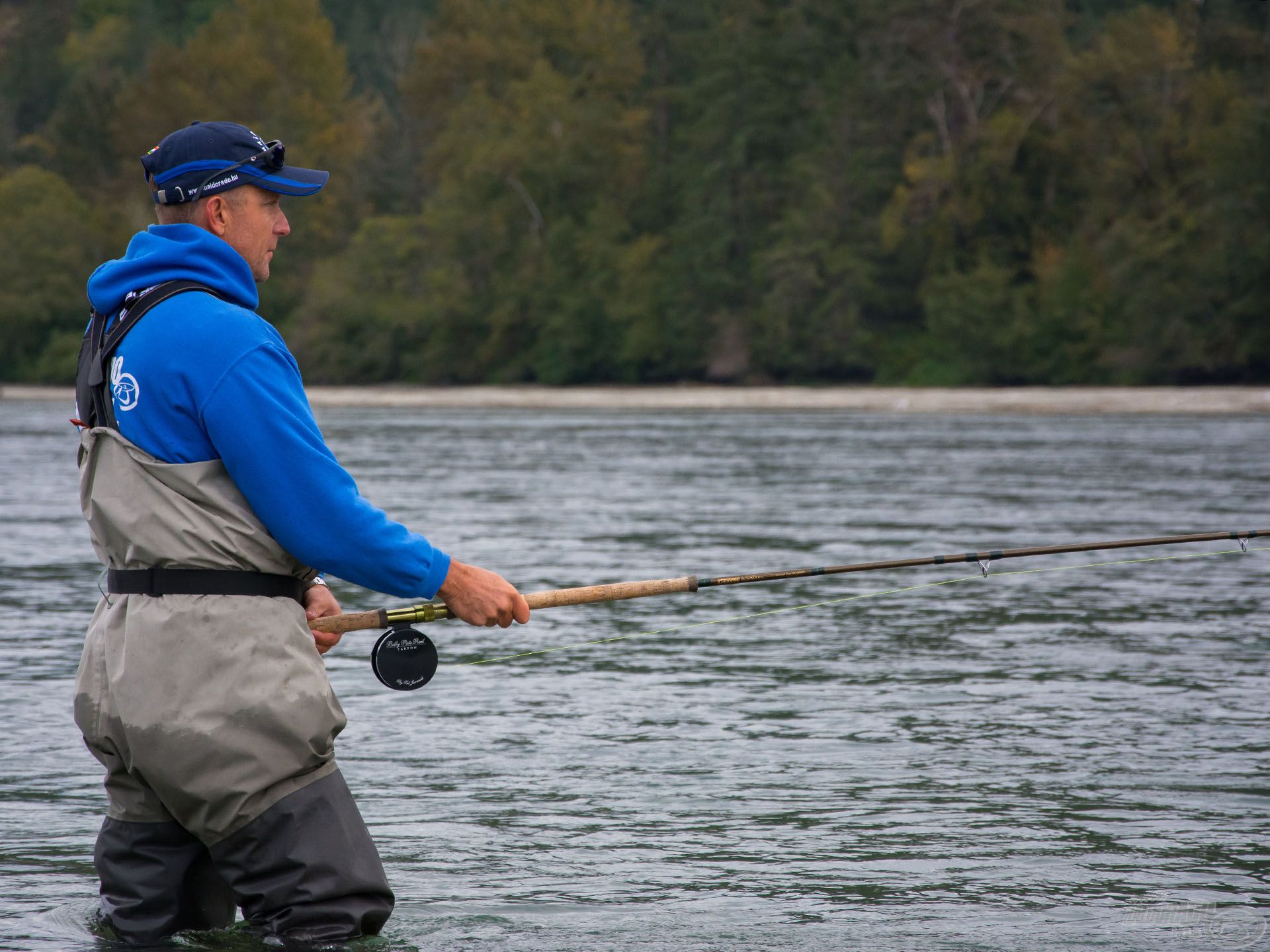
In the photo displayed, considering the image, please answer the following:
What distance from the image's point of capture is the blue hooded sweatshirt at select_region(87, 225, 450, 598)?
120 inches

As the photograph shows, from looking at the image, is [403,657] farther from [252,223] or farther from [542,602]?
[252,223]

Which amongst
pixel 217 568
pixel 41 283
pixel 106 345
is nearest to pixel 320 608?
pixel 217 568

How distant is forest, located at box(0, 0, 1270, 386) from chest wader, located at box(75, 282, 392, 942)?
168 feet

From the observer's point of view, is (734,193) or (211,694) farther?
(734,193)

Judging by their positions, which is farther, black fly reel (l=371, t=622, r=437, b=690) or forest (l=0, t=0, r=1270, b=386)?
forest (l=0, t=0, r=1270, b=386)

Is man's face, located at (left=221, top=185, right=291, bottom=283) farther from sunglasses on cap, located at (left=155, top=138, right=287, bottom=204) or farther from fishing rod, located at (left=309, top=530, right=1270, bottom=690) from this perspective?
fishing rod, located at (left=309, top=530, right=1270, bottom=690)

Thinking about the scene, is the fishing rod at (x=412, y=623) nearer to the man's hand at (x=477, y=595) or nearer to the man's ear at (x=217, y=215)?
the man's hand at (x=477, y=595)

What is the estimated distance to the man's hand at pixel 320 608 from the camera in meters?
3.40

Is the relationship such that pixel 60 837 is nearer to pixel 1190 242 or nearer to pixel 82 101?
pixel 1190 242

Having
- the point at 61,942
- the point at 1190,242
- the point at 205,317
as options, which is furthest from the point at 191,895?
the point at 1190,242

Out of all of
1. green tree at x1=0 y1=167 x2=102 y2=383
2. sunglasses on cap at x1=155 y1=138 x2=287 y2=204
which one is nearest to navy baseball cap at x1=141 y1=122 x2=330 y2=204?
sunglasses on cap at x1=155 y1=138 x2=287 y2=204

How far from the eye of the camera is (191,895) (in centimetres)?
334

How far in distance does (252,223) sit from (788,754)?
11.3 feet

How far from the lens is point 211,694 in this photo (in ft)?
10.1
